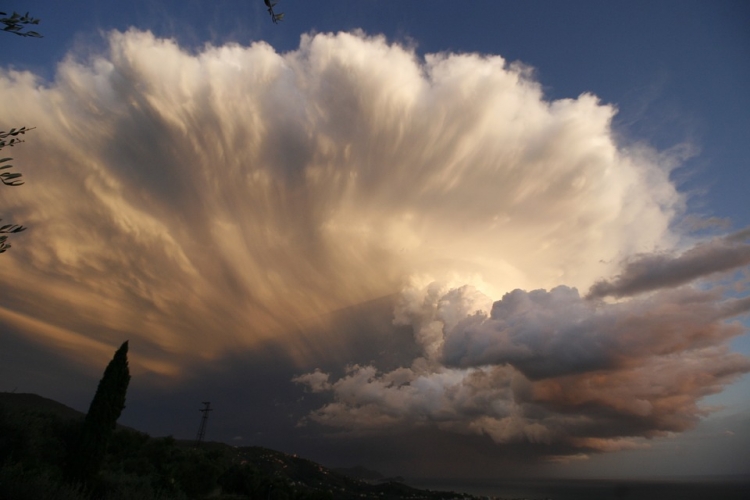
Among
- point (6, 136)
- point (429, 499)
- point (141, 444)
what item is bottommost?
point (429, 499)

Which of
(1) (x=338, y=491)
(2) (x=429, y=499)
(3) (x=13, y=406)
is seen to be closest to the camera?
(3) (x=13, y=406)

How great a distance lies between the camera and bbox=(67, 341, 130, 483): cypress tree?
25766 millimetres

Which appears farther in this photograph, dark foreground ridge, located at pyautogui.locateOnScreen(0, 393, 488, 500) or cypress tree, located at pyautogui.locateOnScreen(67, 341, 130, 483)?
cypress tree, located at pyautogui.locateOnScreen(67, 341, 130, 483)

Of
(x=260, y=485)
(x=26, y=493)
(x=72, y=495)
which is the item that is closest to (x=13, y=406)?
(x=72, y=495)

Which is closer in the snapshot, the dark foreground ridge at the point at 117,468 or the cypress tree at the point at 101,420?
the dark foreground ridge at the point at 117,468

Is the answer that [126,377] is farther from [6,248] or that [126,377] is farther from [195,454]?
[6,248]

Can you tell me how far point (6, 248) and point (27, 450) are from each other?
2203cm

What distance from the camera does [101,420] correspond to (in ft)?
93.0

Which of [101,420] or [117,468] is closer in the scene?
[101,420]

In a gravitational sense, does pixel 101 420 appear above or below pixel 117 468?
above

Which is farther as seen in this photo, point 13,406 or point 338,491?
point 338,491

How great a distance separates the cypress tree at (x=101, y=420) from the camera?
1014 inches

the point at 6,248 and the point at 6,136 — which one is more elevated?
the point at 6,136

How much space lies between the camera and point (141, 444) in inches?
1729
